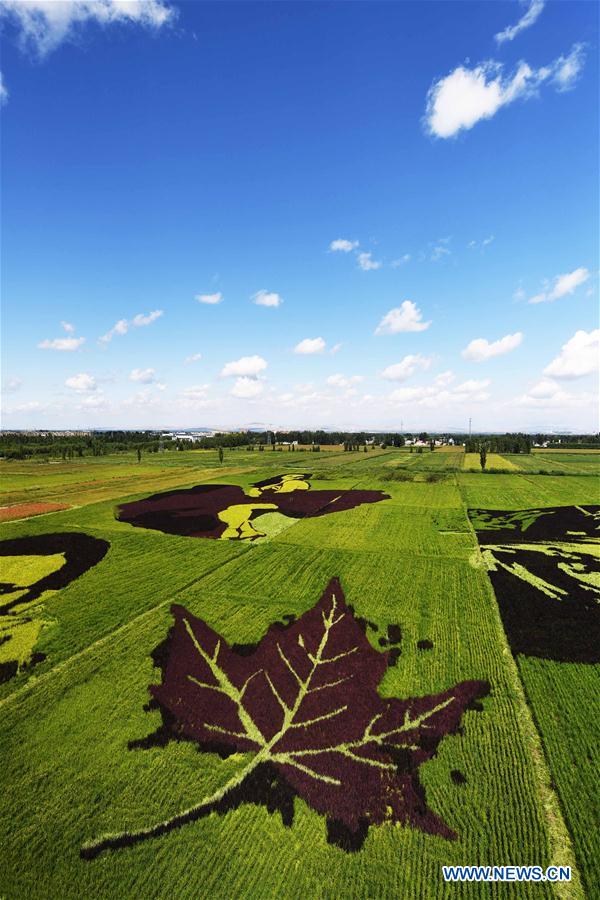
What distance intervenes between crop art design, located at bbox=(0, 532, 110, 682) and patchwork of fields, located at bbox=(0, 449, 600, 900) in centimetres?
21

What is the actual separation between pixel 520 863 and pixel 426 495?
183ft

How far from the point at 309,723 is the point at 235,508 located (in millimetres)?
39501

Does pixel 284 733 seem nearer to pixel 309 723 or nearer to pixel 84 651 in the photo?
pixel 309 723

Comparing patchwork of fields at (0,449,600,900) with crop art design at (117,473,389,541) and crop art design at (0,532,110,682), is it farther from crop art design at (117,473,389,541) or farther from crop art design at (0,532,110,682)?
crop art design at (117,473,389,541)

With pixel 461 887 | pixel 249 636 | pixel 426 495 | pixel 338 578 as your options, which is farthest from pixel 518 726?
pixel 426 495

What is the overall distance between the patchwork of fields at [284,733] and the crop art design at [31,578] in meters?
0.21

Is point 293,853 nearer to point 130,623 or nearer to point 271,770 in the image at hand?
point 271,770

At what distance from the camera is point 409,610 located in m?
23.9

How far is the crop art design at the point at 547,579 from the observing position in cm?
2059

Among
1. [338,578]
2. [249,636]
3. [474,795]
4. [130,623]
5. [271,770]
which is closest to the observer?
[474,795]

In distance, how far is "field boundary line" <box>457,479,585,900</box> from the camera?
32.4ft

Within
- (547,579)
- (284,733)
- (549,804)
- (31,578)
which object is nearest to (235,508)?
(31,578)

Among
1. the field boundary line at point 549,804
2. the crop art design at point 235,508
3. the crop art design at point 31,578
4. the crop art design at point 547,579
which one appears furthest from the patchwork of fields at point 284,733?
the crop art design at point 235,508

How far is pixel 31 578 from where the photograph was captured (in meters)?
29.3
